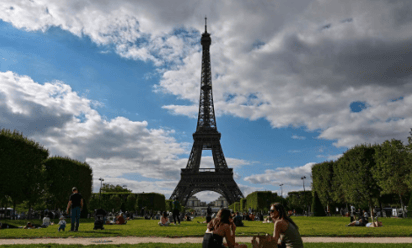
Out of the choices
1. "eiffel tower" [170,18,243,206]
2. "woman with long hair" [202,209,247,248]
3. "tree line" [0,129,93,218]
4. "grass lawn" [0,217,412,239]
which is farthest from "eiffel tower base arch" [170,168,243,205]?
"woman with long hair" [202,209,247,248]

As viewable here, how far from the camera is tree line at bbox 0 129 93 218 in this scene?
94.8ft

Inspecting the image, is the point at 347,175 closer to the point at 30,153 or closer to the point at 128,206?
the point at 30,153

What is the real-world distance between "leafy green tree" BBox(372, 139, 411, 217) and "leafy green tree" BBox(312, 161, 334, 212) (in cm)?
883

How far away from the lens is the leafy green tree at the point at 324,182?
44750 millimetres

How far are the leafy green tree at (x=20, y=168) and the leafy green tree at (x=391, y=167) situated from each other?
35245 millimetres

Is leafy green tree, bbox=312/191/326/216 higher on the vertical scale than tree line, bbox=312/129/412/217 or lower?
lower

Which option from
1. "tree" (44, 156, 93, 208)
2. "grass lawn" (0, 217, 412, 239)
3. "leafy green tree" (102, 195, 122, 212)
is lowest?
"grass lawn" (0, 217, 412, 239)

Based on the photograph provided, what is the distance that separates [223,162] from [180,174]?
9.34 m

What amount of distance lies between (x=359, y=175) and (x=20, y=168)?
34.4 metres

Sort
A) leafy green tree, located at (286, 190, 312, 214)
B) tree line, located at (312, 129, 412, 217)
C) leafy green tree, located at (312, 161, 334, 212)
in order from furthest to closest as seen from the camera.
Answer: leafy green tree, located at (286, 190, 312, 214), leafy green tree, located at (312, 161, 334, 212), tree line, located at (312, 129, 412, 217)

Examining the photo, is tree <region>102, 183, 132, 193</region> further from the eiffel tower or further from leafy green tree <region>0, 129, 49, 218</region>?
leafy green tree <region>0, 129, 49, 218</region>

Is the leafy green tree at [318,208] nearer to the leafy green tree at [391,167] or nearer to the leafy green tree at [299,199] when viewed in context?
the leafy green tree at [391,167]

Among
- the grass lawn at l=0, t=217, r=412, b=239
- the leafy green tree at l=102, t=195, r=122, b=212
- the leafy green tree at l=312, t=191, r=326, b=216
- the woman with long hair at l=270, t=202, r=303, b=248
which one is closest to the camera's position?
the woman with long hair at l=270, t=202, r=303, b=248

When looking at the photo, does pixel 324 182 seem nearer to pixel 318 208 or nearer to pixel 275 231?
pixel 318 208
